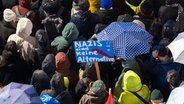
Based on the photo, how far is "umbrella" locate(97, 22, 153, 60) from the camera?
409 inches

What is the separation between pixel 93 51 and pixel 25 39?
7.07 ft

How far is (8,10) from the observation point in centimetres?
1201

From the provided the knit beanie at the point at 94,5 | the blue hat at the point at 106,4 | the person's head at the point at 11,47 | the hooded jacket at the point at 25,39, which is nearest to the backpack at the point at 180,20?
the blue hat at the point at 106,4

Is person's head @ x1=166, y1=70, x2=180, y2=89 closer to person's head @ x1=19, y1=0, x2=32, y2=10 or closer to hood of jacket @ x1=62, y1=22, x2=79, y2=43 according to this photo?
hood of jacket @ x1=62, y1=22, x2=79, y2=43

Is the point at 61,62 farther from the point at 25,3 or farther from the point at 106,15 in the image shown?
the point at 25,3

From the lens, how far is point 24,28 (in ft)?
38.0

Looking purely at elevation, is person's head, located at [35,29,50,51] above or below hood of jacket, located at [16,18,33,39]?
below

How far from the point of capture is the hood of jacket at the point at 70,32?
11.2 meters


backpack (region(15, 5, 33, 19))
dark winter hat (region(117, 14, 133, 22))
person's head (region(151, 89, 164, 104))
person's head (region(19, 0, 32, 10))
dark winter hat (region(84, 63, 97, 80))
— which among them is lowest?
person's head (region(151, 89, 164, 104))

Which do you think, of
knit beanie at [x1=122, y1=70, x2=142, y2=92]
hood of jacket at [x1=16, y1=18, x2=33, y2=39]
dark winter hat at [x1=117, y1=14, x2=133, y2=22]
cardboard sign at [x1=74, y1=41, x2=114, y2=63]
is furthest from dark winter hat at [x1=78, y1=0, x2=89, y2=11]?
knit beanie at [x1=122, y1=70, x2=142, y2=92]

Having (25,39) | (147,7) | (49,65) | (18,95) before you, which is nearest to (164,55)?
(147,7)

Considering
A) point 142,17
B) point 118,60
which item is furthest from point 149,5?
point 118,60

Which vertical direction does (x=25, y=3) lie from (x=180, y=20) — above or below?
above

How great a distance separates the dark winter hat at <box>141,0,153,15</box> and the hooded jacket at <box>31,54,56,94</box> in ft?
7.00
